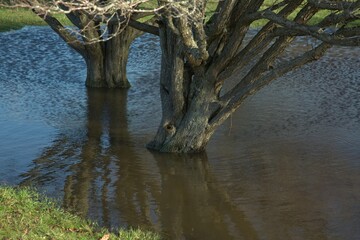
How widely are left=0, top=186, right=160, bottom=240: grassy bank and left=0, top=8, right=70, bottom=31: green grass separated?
16839mm

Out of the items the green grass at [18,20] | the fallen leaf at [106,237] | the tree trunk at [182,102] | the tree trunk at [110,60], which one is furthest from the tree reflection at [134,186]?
the green grass at [18,20]

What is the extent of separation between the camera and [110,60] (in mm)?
16156

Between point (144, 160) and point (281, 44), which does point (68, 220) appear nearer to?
point (144, 160)

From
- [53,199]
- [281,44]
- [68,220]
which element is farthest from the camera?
[281,44]

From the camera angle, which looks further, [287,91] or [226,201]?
[287,91]

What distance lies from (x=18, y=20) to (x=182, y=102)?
54.4 ft

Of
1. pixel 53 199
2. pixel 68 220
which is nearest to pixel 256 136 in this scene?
pixel 53 199

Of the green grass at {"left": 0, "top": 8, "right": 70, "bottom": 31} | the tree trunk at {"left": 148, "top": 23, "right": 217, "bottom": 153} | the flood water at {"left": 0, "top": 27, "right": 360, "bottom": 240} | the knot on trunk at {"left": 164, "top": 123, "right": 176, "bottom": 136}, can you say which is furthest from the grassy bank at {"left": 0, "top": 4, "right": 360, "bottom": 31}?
the knot on trunk at {"left": 164, "top": 123, "right": 176, "bottom": 136}

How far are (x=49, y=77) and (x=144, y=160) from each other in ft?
22.7

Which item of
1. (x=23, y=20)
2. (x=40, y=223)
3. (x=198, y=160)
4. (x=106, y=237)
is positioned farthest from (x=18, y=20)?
(x=106, y=237)

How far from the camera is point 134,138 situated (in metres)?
12.3

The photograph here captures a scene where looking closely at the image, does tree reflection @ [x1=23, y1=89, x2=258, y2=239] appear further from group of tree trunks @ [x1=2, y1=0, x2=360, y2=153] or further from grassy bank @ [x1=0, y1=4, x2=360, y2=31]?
grassy bank @ [x1=0, y1=4, x2=360, y2=31]

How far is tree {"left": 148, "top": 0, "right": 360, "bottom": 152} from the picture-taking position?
9969 millimetres

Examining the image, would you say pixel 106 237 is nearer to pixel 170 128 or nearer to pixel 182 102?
pixel 170 128
